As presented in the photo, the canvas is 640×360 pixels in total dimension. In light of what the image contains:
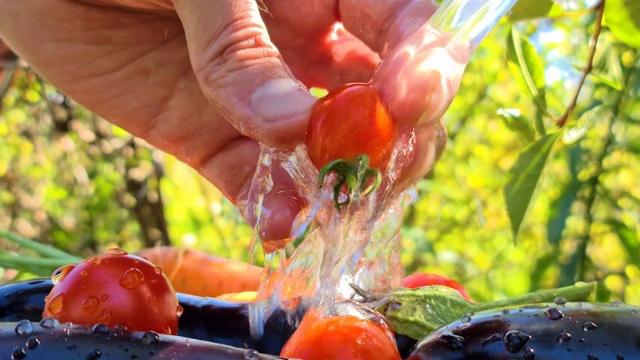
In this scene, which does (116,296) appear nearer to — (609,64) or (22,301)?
(22,301)

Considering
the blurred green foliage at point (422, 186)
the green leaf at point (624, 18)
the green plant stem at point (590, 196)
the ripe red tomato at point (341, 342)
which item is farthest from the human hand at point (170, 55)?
the blurred green foliage at point (422, 186)

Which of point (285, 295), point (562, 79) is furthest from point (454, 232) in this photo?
point (285, 295)

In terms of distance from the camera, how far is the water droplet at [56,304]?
0.59 meters

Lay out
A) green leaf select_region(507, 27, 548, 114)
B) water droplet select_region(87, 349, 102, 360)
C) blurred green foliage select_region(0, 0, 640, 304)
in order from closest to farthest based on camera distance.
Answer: water droplet select_region(87, 349, 102, 360) → green leaf select_region(507, 27, 548, 114) → blurred green foliage select_region(0, 0, 640, 304)

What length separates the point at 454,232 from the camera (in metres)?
2.74

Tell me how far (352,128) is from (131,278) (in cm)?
21

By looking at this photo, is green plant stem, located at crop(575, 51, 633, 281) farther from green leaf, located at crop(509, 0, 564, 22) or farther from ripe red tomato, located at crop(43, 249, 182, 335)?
ripe red tomato, located at crop(43, 249, 182, 335)

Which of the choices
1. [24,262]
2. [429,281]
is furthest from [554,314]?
[24,262]

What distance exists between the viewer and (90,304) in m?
0.58

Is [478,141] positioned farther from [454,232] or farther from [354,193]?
[354,193]

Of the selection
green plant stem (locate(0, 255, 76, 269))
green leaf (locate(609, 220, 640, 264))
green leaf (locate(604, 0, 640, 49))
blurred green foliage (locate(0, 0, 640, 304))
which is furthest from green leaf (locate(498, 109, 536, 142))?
blurred green foliage (locate(0, 0, 640, 304))

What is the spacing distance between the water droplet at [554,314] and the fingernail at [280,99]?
0.27 m

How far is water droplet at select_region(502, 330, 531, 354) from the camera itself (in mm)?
482

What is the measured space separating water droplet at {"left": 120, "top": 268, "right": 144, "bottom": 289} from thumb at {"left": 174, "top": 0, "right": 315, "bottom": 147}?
0.54ft
